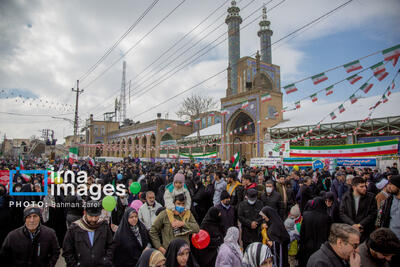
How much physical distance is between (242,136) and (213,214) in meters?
23.8

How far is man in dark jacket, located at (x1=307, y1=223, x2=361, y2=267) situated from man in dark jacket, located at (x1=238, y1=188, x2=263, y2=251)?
191 cm

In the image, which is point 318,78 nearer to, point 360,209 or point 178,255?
point 360,209

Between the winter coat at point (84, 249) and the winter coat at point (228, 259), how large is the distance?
4.46ft

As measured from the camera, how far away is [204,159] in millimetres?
22266

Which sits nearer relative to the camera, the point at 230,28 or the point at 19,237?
the point at 19,237

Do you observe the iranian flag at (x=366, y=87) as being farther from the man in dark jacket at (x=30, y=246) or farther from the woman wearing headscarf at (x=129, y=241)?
the man in dark jacket at (x=30, y=246)

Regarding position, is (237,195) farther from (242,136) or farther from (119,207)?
(242,136)

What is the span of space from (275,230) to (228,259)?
1303 millimetres

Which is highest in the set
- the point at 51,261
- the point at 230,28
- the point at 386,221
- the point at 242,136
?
the point at 230,28

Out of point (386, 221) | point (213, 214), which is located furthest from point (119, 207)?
point (386, 221)

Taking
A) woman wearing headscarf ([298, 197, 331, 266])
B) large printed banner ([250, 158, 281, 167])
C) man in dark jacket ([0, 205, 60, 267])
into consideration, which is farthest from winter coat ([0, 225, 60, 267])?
large printed banner ([250, 158, 281, 167])

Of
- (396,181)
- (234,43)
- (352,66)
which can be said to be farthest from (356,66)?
(234,43)

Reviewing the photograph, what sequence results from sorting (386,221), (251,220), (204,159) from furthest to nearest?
1. (204,159)
2. (251,220)
3. (386,221)

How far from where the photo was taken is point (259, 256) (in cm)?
242
